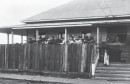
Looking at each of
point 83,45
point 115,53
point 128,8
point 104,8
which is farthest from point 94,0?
point 83,45

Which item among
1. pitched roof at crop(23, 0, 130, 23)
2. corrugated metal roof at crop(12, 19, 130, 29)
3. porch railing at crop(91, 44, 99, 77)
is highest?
pitched roof at crop(23, 0, 130, 23)

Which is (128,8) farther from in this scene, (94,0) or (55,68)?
(55,68)

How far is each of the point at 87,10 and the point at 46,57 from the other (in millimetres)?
7676

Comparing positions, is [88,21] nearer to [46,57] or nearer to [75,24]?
[75,24]

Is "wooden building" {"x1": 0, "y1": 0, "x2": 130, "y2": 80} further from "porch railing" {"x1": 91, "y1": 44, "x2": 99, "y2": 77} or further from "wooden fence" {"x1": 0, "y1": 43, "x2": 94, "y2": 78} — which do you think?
"wooden fence" {"x1": 0, "y1": 43, "x2": 94, "y2": 78}

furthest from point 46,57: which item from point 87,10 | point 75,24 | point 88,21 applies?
point 87,10

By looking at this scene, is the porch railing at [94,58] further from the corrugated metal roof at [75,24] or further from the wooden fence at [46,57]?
the corrugated metal roof at [75,24]

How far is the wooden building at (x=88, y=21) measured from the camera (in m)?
21.1

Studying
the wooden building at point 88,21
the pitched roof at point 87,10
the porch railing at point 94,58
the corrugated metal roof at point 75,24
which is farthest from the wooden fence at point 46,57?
the pitched roof at point 87,10

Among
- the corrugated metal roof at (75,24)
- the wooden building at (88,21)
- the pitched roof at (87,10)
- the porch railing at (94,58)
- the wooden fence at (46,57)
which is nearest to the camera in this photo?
the porch railing at (94,58)

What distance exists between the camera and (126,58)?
19469 mm

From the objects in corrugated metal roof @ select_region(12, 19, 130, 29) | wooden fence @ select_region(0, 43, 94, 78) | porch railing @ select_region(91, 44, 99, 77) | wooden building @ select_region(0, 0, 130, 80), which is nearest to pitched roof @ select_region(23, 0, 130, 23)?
wooden building @ select_region(0, 0, 130, 80)

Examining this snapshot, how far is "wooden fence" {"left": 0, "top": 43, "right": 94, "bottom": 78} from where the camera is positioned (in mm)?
18250

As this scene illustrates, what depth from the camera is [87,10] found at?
83.7ft
